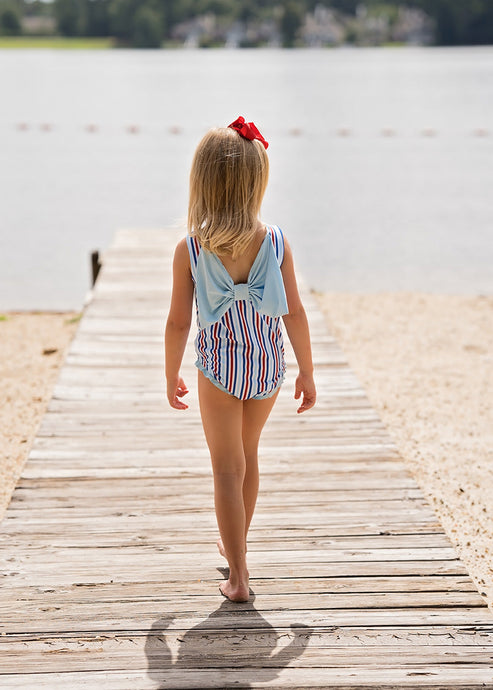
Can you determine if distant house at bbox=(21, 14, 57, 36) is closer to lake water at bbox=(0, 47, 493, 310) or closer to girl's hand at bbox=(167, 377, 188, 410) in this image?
lake water at bbox=(0, 47, 493, 310)

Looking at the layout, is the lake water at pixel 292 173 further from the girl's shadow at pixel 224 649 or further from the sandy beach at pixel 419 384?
the sandy beach at pixel 419 384

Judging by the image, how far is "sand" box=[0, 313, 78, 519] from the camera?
213 inches

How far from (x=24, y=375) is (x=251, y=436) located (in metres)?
4.64

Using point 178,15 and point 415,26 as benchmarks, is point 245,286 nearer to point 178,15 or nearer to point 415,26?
point 178,15

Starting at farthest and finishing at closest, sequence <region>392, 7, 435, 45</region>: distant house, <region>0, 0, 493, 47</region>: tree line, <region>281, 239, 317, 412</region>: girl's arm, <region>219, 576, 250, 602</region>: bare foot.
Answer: <region>392, 7, 435, 45</region>: distant house < <region>0, 0, 493, 47</region>: tree line < <region>219, 576, 250, 602</region>: bare foot < <region>281, 239, 317, 412</region>: girl's arm

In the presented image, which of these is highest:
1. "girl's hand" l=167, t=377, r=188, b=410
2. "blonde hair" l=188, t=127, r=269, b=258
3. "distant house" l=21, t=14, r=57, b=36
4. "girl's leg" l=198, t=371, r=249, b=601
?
"distant house" l=21, t=14, r=57, b=36

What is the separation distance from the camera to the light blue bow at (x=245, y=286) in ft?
9.00

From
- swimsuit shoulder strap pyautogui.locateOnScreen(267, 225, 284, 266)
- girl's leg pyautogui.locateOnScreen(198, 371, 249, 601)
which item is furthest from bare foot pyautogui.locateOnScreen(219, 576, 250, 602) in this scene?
swimsuit shoulder strap pyautogui.locateOnScreen(267, 225, 284, 266)

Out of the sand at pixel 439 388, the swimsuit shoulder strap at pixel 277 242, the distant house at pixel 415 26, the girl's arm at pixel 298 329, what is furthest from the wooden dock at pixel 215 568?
the distant house at pixel 415 26

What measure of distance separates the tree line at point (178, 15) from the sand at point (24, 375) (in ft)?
263

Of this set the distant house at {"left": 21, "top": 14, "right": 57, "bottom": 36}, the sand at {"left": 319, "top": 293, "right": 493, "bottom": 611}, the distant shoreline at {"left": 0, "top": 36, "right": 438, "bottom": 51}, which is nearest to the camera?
the sand at {"left": 319, "top": 293, "right": 493, "bottom": 611}

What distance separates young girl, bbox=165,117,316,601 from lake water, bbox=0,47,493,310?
0.90ft

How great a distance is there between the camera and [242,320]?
279cm

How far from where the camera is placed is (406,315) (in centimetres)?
960
